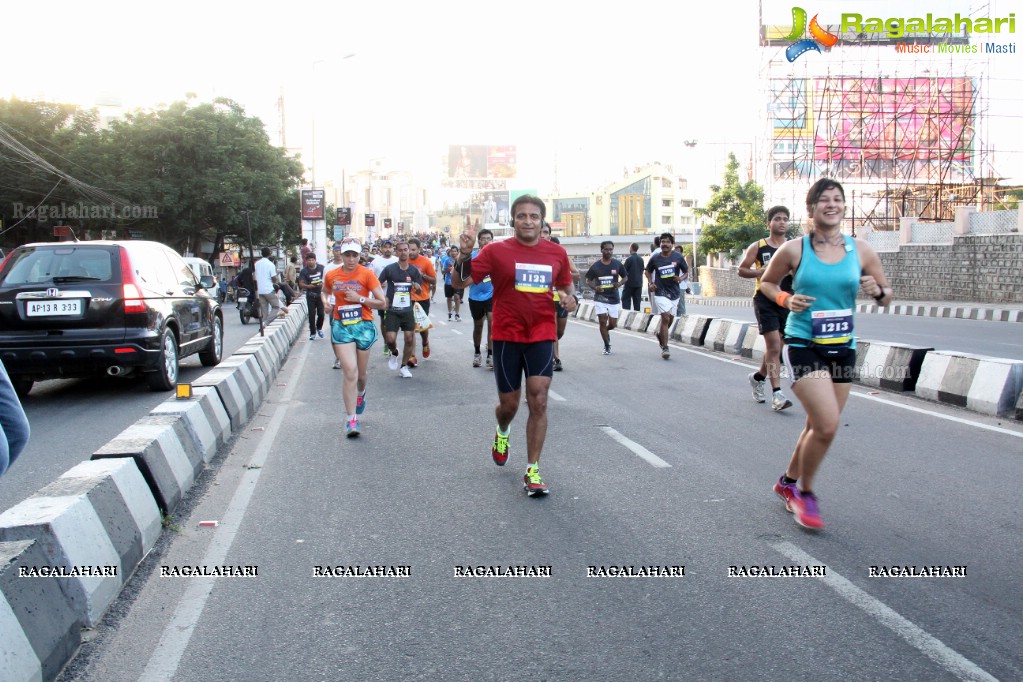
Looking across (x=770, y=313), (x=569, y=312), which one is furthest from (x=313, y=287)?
(x=569, y=312)

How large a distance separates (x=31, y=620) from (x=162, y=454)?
8.10 ft

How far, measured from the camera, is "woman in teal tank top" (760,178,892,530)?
5152 millimetres

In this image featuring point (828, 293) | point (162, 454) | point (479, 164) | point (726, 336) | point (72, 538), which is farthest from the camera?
point (479, 164)

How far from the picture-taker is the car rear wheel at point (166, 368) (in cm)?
1056

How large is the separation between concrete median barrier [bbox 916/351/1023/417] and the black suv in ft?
28.1

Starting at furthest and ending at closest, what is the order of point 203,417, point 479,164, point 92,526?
point 479,164
point 203,417
point 92,526

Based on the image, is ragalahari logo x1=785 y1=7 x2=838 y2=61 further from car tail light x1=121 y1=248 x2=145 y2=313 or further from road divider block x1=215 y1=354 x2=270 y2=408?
car tail light x1=121 y1=248 x2=145 y2=313

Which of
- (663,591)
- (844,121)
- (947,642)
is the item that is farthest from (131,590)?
(844,121)

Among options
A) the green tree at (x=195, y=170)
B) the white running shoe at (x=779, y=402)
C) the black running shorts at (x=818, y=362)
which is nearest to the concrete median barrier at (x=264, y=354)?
the white running shoe at (x=779, y=402)

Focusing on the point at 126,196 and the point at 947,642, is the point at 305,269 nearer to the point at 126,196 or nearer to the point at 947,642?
the point at 947,642

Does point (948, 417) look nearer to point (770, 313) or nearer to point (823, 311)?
point (770, 313)

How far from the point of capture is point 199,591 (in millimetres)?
4543

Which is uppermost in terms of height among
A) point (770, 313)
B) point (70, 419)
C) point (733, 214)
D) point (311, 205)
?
point (311, 205)

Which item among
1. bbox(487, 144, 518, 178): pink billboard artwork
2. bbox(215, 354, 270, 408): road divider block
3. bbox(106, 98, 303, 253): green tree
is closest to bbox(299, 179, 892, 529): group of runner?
bbox(215, 354, 270, 408): road divider block
